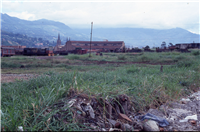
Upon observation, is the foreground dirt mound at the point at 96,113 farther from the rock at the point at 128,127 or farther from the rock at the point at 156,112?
the rock at the point at 156,112

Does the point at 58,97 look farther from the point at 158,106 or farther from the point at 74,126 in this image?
the point at 158,106

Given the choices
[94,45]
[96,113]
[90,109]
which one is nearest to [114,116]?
[96,113]

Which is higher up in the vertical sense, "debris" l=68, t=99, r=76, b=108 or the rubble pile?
"debris" l=68, t=99, r=76, b=108

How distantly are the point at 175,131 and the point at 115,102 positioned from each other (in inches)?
51.3

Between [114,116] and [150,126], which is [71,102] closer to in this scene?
[114,116]

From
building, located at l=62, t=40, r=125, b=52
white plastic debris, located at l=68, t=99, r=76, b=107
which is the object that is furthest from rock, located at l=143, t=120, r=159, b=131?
building, located at l=62, t=40, r=125, b=52

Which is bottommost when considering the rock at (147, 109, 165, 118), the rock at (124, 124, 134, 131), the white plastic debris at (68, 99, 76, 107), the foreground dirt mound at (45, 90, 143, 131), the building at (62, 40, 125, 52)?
the rock at (147, 109, 165, 118)

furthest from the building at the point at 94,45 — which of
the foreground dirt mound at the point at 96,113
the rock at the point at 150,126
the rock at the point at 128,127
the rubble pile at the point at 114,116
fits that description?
the rock at the point at 128,127

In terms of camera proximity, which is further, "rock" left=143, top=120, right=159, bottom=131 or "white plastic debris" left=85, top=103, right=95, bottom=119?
"white plastic debris" left=85, top=103, right=95, bottom=119

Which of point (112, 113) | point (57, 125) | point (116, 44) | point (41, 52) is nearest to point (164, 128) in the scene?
point (112, 113)

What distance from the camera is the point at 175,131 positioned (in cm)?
301

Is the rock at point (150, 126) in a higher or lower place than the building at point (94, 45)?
lower

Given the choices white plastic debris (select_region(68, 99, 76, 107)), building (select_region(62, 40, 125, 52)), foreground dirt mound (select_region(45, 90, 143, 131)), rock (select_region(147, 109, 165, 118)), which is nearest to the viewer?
foreground dirt mound (select_region(45, 90, 143, 131))

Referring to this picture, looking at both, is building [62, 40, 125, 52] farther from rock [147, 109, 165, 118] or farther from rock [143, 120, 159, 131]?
rock [143, 120, 159, 131]
